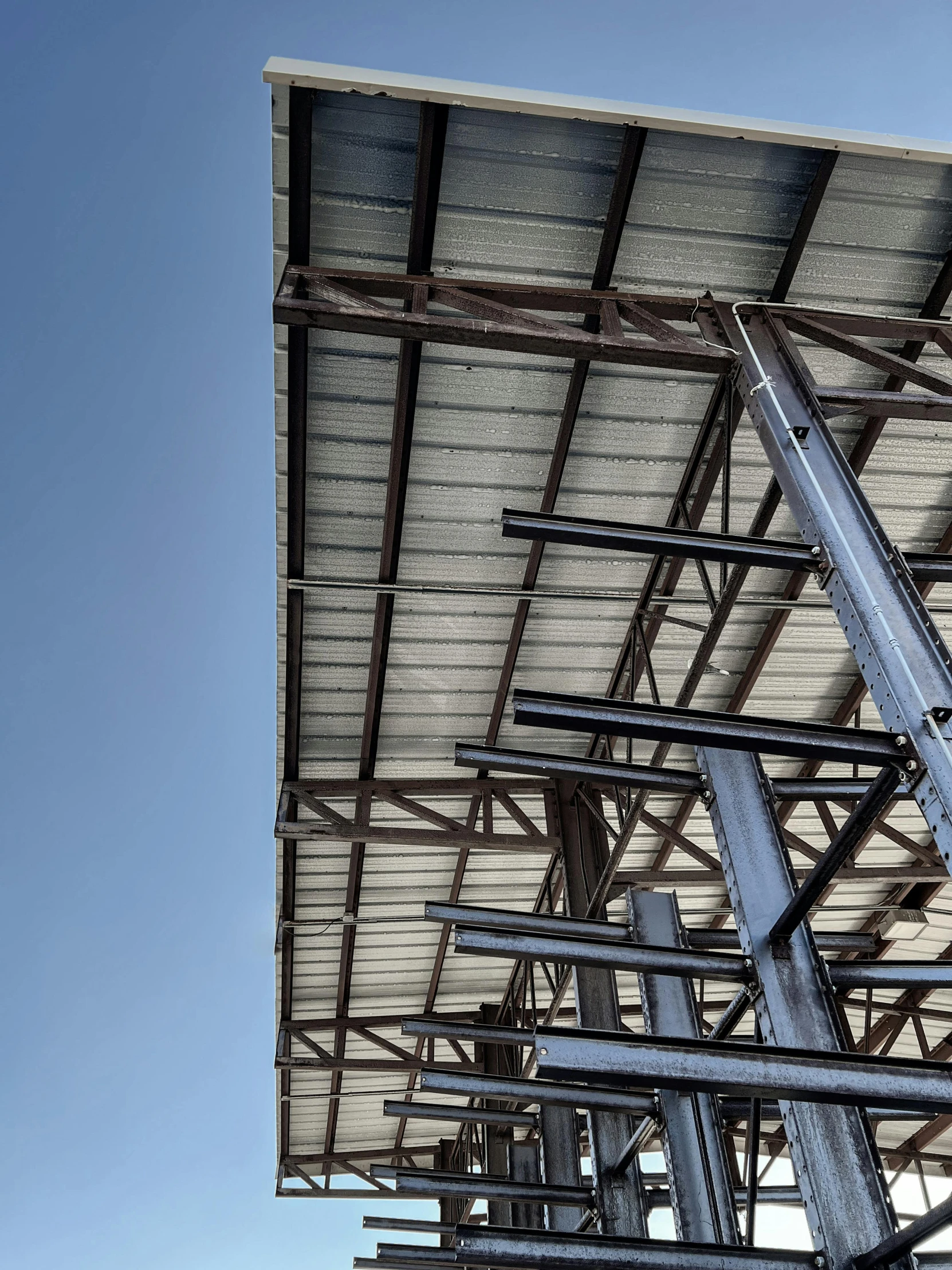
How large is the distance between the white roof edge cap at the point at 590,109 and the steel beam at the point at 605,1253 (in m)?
9.48

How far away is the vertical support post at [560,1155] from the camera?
15.3 metres

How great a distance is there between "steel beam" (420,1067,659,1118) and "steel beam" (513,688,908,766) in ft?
19.8

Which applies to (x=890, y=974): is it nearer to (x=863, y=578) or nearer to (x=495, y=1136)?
(x=863, y=578)

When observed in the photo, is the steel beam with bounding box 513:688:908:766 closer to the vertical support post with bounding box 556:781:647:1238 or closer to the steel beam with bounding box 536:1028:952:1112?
the steel beam with bounding box 536:1028:952:1112

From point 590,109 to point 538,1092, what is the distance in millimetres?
11337

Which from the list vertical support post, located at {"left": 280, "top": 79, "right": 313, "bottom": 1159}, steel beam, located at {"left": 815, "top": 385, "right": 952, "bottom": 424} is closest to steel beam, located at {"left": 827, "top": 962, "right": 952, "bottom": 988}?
steel beam, located at {"left": 815, "top": 385, "right": 952, "bottom": 424}

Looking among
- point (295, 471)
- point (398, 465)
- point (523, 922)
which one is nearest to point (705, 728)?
point (523, 922)

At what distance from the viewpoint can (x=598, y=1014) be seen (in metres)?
13.4

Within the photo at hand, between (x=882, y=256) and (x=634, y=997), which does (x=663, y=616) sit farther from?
(x=634, y=997)

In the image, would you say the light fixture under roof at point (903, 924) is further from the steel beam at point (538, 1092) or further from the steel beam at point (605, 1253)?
the steel beam at point (605, 1253)

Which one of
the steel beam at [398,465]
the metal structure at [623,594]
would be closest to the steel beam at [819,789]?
the metal structure at [623,594]

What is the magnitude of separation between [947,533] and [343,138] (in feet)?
31.3

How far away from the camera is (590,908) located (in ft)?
46.8

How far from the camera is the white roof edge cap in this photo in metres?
8.45
